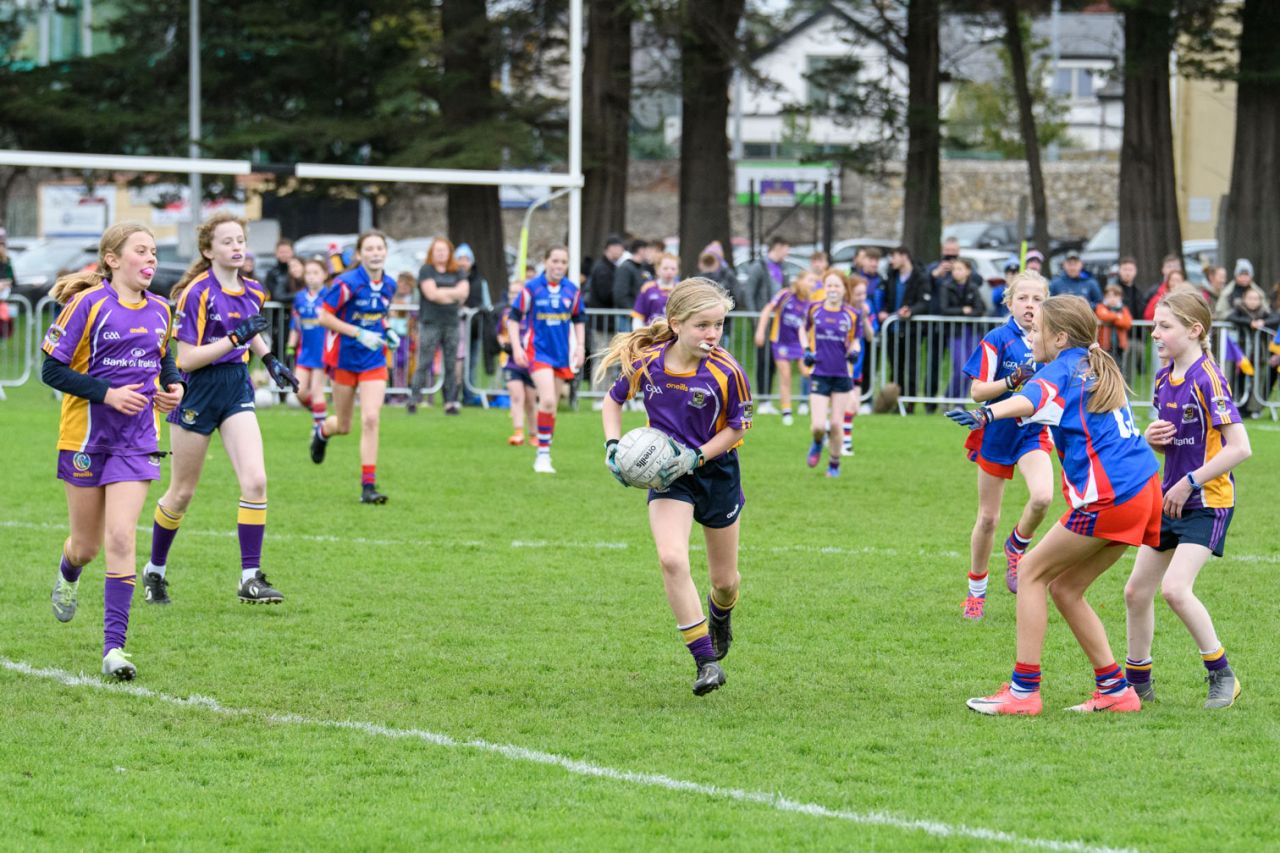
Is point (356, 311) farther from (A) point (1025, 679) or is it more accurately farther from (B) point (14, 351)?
(B) point (14, 351)

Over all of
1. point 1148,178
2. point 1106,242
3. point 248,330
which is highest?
point 1148,178

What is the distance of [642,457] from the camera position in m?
7.09

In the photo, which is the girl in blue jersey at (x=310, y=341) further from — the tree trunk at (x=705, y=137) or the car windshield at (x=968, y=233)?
the car windshield at (x=968, y=233)

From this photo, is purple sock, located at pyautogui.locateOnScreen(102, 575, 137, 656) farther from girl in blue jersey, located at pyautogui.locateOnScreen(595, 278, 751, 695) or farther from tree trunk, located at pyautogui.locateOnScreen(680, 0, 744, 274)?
tree trunk, located at pyautogui.locateOnScreen(680, 0, 744, 274)

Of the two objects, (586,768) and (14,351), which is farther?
(14,351)

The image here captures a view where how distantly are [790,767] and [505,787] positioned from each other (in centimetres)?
101

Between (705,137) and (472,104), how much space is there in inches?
168

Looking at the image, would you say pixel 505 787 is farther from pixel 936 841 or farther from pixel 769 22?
pixel 769 22

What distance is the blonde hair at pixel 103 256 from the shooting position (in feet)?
25.4

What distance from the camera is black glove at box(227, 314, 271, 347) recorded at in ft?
29.5

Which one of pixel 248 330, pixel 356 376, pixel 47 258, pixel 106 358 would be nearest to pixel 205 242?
pixel 248 330

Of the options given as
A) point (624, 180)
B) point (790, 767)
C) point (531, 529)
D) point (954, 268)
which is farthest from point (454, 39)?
point (790, 767)

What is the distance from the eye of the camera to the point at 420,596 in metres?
9.84

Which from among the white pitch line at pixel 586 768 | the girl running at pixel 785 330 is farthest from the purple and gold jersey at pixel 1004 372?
the girl running at pixel 785 330
